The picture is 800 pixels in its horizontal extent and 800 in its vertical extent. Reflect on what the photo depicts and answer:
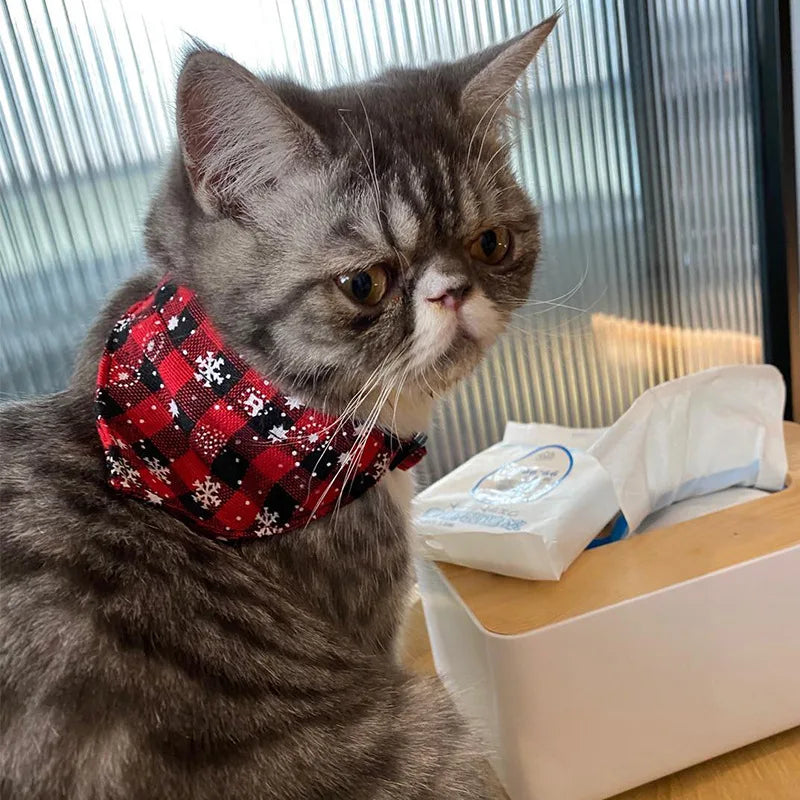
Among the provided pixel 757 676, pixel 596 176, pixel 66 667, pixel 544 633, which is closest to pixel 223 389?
pixel 66 667

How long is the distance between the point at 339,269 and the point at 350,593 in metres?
0.32

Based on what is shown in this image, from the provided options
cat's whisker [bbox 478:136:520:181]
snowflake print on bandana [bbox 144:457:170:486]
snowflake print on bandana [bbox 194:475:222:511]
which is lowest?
snowflake print on bandana [bbox 194:475:222:511]

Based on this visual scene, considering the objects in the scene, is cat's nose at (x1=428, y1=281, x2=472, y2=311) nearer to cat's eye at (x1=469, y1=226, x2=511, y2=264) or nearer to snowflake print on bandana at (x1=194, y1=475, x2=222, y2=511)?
cat's eye at (x1=469, y1=226, x2=511, y2=264)

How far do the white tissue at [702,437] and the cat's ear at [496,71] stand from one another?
0.40 meters

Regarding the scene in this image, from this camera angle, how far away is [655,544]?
34.8 inches

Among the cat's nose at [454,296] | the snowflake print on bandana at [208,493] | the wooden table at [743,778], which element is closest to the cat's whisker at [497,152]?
the cat's nose at [454,296]

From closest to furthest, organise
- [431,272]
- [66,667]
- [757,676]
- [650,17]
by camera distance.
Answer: [66,667], [431,272], [757,676], [650,17]

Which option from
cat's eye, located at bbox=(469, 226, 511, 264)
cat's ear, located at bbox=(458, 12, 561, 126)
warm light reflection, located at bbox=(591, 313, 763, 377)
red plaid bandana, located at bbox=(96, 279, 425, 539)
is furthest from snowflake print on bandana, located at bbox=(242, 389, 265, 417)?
warm light reflection, located at bbox=(591, 313, 763, 377)

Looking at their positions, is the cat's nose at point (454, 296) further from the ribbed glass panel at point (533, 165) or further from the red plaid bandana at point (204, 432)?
the ribbed glass panel at point (533, 165)

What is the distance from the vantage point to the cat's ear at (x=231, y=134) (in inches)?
24.0

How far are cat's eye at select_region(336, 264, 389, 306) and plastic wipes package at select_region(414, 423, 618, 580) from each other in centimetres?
32

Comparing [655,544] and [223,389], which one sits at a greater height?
[223,389]

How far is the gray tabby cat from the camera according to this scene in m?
0.60

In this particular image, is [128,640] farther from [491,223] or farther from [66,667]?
[491,223]
